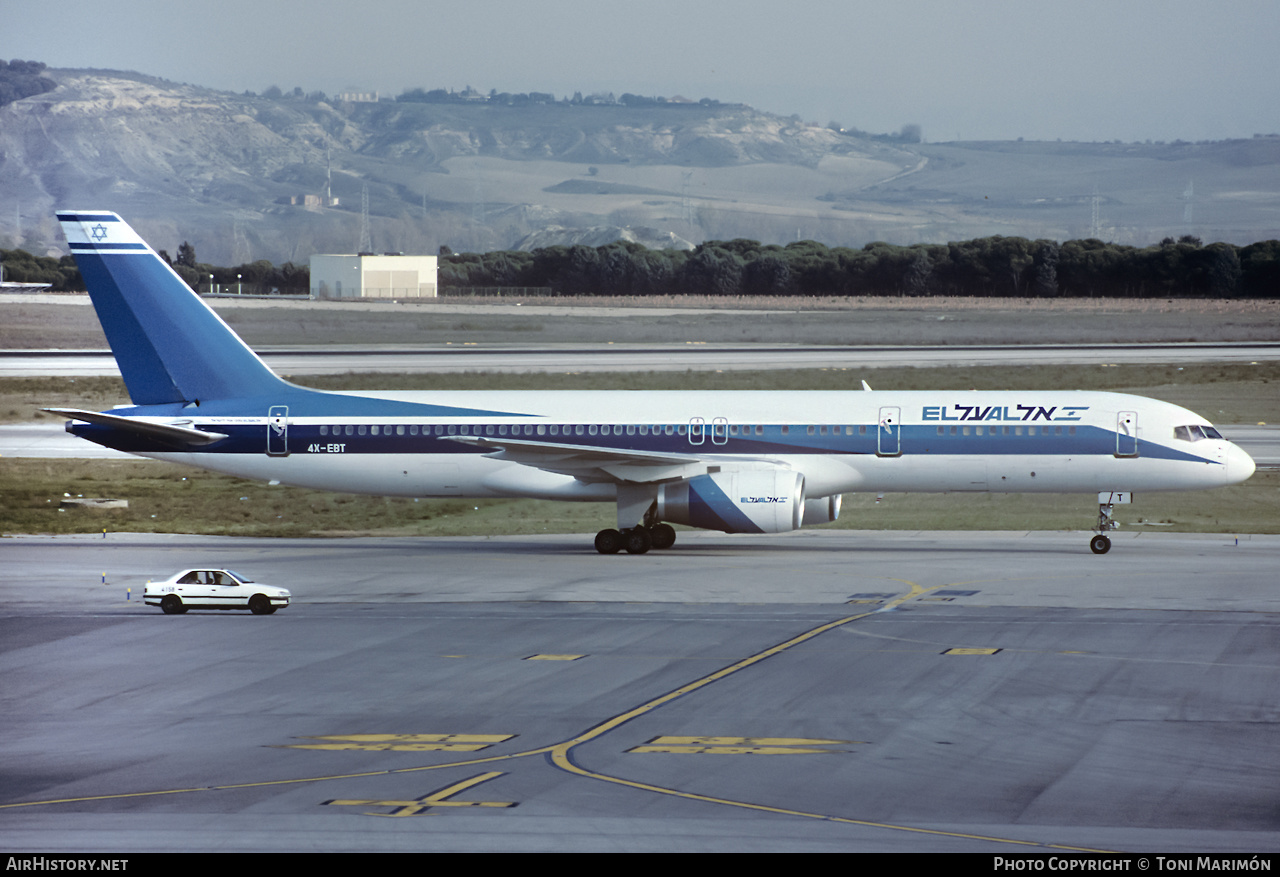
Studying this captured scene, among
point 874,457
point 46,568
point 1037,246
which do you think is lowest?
point 46,568

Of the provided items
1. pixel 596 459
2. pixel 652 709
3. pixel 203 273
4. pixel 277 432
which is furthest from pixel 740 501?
pixel 203 273

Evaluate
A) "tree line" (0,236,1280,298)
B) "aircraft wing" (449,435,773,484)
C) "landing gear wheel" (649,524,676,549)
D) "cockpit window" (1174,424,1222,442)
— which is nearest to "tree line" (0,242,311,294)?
"tree line" (0,236,1280,298)

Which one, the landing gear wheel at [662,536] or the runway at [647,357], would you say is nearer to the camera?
the landing gear wheel at [662,536]

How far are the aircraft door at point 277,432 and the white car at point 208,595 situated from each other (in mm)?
11744

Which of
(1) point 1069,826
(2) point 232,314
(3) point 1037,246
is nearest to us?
(1) point 1069,826

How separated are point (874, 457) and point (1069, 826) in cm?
2609

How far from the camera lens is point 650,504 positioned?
41.3 m

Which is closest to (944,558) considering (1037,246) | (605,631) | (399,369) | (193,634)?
(605,631)

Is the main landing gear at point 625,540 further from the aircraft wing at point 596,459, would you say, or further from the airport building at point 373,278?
the airport building at point 373,278

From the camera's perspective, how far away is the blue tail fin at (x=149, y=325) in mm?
42219

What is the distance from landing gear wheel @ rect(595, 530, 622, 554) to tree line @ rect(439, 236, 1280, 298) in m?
106

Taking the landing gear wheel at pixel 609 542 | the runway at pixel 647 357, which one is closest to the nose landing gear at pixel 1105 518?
the landing gear wheel at pixel 609 542

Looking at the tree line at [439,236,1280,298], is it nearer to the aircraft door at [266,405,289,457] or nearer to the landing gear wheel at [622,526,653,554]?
the landing gear wheel at [622,526,653,554]

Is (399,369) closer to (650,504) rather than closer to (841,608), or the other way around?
(650,504)
